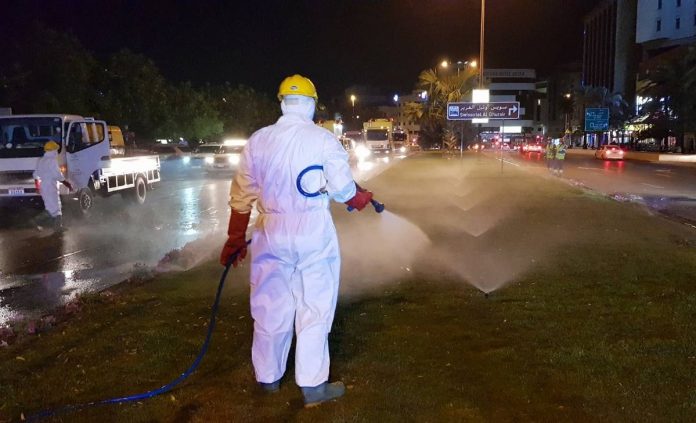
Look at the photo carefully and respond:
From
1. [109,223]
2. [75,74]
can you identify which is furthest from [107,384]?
[75,74]

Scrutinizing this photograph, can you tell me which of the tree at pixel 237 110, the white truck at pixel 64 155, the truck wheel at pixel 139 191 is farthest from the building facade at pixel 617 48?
the white truck at pixel 64 155

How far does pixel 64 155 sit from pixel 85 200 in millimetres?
1218

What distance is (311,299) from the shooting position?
Answer: 13.3ft

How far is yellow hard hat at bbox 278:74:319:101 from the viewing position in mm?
4133

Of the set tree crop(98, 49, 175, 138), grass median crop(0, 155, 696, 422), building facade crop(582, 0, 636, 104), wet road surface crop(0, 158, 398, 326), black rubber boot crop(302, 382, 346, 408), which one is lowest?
wet road surface crop(0, 158, 398, 326)

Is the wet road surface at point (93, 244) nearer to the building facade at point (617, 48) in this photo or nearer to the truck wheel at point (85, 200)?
the truck wheel at point (85, 200)

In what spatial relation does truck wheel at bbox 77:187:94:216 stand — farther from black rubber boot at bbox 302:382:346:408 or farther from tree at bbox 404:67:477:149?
tree at bbox 404:67:477:149

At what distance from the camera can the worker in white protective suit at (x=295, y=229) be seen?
3977 mm

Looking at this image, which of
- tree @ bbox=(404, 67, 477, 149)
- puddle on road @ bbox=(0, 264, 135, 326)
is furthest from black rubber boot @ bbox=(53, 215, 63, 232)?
tree @ bbox=(404, 67, 477, 149)

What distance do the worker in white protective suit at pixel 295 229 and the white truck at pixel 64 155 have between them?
11.7 m

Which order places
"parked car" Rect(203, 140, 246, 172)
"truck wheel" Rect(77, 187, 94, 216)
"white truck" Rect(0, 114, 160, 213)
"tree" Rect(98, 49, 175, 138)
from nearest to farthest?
"white truck" Rect(0, 114, 160, 213) → "truck wheel" Rect(77, 187, 94, 216) → "parked car" Rect(203, 140, 246, 172) → "tree" Rect(98, 49, 175, 138)

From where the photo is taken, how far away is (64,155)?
14.7 meters

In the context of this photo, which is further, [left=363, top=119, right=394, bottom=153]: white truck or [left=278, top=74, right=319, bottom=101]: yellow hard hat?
[left=363, top=119, right=394, bottom=153]: white truck

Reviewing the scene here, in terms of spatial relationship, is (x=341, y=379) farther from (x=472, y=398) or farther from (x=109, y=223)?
(x=109, y=223)
